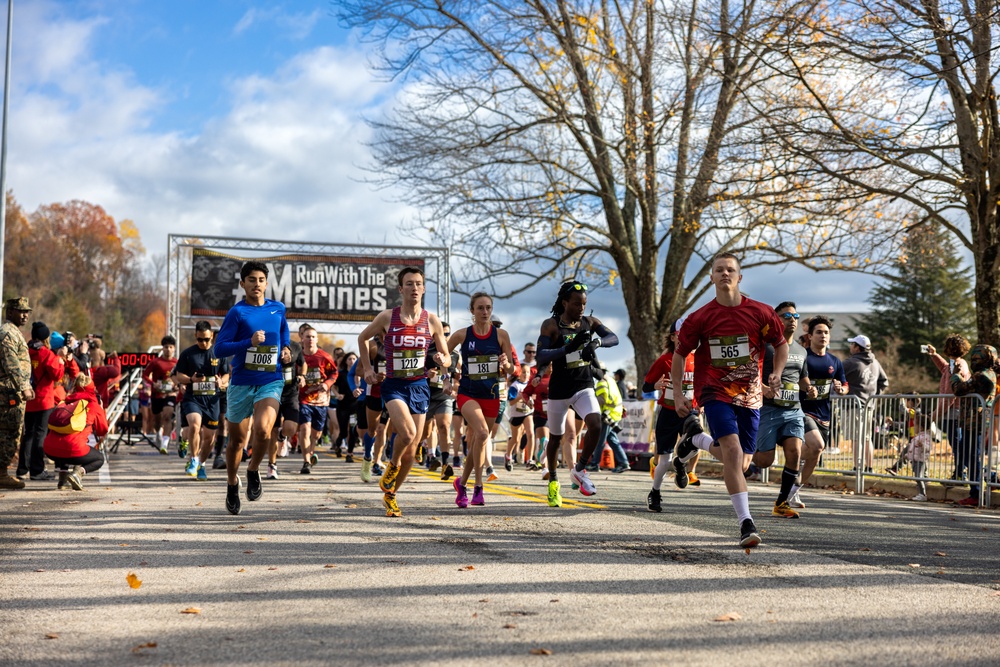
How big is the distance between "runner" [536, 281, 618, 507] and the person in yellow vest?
6.17 meters

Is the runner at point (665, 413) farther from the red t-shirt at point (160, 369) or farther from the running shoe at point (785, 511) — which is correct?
the red t-shirt at point (160, 369)

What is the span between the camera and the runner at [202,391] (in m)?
15.2

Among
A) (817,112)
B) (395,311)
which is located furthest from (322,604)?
(817,112)

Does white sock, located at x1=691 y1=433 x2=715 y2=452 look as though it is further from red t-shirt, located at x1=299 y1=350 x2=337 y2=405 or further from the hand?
red t-shirt, located at x1=299 y1=350 x2=337 y2=405

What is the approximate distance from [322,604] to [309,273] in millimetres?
26369

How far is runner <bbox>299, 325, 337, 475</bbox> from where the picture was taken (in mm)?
16250

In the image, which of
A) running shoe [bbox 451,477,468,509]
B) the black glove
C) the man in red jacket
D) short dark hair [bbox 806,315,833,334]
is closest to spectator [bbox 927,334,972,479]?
short dark hair [bbox 806,315,833,334]

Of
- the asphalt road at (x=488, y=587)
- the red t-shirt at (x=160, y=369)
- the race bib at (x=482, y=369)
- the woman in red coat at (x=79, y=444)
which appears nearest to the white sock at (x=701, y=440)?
the asphalt road at (x=488, y=587)

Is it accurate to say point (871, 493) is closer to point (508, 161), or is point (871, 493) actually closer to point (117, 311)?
point (508, 161)

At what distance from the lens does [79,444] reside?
12586 mm

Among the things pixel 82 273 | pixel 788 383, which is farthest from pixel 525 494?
pixel 82 273

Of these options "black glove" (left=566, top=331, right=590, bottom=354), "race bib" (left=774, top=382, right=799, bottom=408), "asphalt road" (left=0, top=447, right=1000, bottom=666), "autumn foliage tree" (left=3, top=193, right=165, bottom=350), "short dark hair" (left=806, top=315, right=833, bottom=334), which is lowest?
"asphalt road" (left=0, top=447, right=1000, bottom=666)

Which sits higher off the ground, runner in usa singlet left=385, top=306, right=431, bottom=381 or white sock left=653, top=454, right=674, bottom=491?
runner in usa singlet left=385, top=306, right=431, bottom=381

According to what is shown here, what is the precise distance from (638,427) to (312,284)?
1362cm
